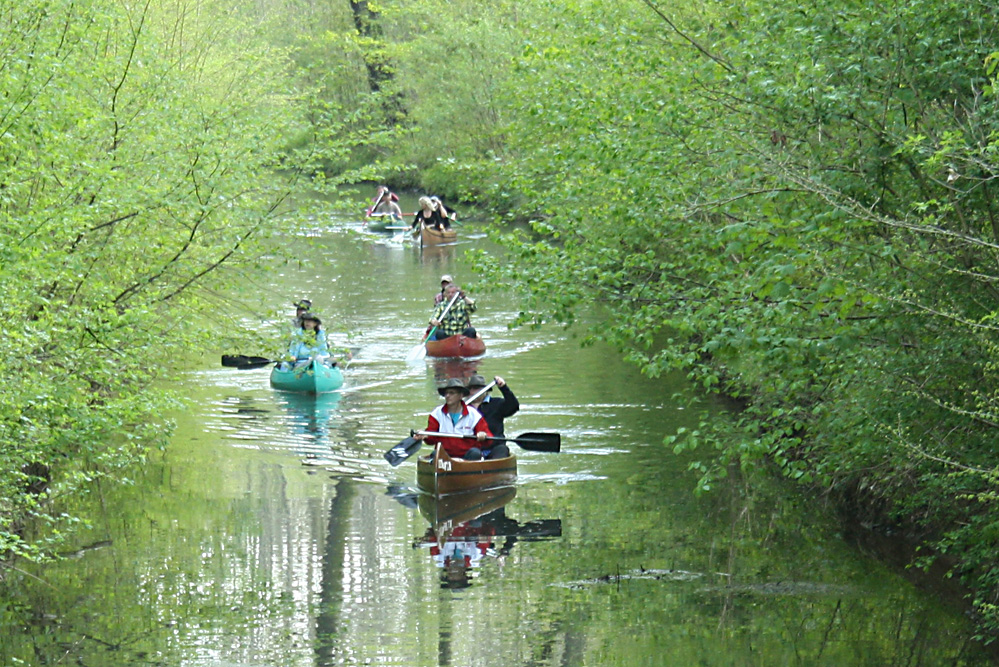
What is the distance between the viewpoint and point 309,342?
12.9 m

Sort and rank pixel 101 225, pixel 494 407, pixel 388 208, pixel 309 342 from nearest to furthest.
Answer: pixel 101 225, pixel 309 342, pixel 494 407, pixel 388 208

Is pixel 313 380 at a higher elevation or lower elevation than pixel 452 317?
lower

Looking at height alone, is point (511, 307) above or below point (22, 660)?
above

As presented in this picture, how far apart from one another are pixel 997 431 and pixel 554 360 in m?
13.4

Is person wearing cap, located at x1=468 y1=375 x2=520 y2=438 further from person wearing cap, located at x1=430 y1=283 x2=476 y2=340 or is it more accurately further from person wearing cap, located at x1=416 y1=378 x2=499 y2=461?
person wearing cap, located at x1=430 y1=283 x2=476 y2=340

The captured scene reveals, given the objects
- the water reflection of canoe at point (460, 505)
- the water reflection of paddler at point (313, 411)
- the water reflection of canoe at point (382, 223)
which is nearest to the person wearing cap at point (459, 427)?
the water reflection of canoe at point (460, 505)

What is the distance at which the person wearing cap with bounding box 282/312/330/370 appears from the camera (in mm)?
12898

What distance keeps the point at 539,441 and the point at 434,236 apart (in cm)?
2270

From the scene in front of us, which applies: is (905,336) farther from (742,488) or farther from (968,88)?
(742,488)

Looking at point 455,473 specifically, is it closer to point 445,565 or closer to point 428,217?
point 445,565

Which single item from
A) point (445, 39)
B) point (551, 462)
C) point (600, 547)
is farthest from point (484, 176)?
point (445, 39)

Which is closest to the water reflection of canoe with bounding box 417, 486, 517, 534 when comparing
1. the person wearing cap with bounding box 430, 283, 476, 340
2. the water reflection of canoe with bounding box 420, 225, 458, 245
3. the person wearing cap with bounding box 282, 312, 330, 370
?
the person wearing cap with bounding box 282, 312, 330, 370

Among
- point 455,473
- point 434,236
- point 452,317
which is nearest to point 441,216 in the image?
point 434,236

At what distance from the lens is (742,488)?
576 inches
